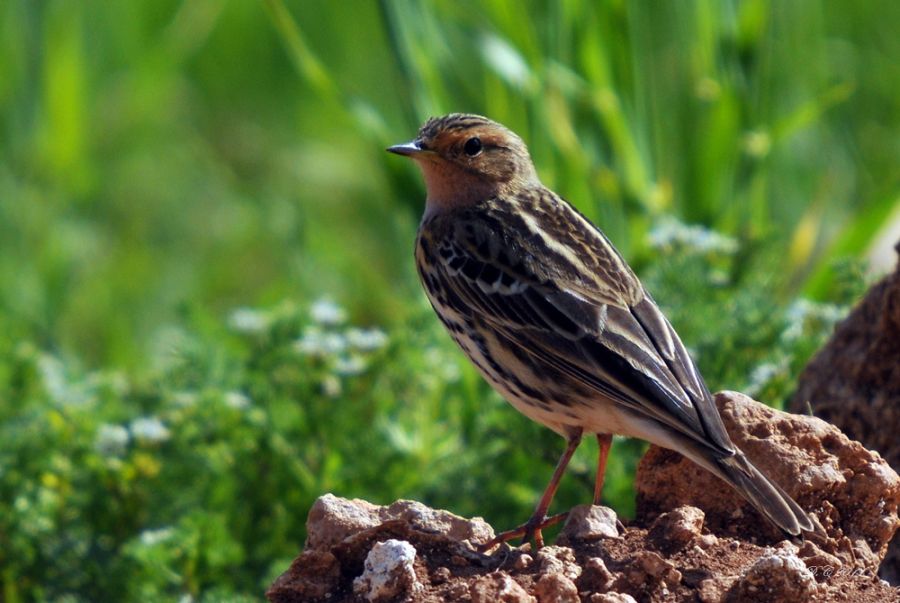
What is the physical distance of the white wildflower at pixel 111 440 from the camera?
6.14 metres

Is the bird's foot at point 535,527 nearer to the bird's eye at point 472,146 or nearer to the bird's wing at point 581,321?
the bird's wing at point 581,321

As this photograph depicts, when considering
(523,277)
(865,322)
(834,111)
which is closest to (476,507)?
(523,277)

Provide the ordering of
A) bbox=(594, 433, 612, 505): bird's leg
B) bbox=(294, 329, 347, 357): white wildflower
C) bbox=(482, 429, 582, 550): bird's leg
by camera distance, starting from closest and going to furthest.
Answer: bbox=(482, 429, 582, 550): bird's leg, bbox=(594, 433, 612, 505): bird's leg, bbox=(294, 329, 347, 357): white wildflower

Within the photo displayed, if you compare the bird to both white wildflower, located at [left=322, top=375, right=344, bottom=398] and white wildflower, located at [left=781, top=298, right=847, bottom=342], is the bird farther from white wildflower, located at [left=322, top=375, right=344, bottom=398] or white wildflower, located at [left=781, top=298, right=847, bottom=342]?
white wildflower, located at [left=781, top=298, right=847, bottom=342]

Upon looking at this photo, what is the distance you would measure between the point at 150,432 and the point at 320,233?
3.76 metres

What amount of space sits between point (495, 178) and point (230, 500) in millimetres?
1743

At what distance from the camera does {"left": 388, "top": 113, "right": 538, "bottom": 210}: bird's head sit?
6125 millimetres

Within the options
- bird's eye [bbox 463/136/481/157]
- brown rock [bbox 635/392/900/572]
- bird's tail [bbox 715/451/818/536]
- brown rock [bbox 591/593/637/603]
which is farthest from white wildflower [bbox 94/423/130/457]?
brown rock [bbox 591/593/637/603]

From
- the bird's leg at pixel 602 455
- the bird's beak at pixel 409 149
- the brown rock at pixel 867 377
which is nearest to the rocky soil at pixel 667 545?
the bird's leg at pixel 602 455

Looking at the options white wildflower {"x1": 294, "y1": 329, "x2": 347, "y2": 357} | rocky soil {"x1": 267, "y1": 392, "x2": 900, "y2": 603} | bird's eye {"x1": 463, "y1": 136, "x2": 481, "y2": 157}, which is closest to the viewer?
rocky soil {"x1": 267, "y1": 392, "x2": 900, "y2": 603}

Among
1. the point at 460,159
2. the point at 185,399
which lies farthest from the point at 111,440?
the point at 460,159

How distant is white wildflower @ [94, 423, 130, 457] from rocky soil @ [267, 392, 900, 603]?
6.37 feet

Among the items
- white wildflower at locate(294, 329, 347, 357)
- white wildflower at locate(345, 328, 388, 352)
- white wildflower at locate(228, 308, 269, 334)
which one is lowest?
white wildflower at locate(294, 329, 347, 357)

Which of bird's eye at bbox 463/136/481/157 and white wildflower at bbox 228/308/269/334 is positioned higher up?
bird's eye at bbox 463/136/481/157
